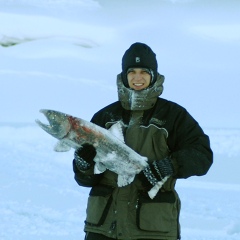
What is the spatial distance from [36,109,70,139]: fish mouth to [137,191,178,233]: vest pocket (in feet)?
1.04

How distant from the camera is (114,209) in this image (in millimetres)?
2066

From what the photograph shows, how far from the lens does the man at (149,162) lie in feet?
6.68

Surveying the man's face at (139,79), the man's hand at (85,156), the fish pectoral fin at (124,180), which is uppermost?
the man's face at (139,79)

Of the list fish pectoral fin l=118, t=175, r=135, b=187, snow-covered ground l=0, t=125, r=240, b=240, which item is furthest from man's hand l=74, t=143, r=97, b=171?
snow-covered ground l=0, t=125, r=240, b=240

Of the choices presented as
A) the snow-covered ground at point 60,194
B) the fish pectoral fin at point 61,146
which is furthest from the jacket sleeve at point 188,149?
the snow-covered ground at point 60,194

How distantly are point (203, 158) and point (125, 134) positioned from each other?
0.85ft

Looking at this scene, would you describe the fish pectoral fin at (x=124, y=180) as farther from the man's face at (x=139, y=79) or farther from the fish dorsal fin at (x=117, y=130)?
the man's face at (x=139, y=79)

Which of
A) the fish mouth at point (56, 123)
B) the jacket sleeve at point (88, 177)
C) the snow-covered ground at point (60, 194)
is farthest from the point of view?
the snow-covered ground at point (60, 194)

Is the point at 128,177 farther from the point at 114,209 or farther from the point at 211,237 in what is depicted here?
the point at 211,237

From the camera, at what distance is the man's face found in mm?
2170

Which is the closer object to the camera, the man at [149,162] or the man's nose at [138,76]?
the man at [149,162]

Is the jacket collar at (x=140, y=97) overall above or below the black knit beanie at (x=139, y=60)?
below

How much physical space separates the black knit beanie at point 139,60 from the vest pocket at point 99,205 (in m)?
0.35

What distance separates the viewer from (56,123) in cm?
199
